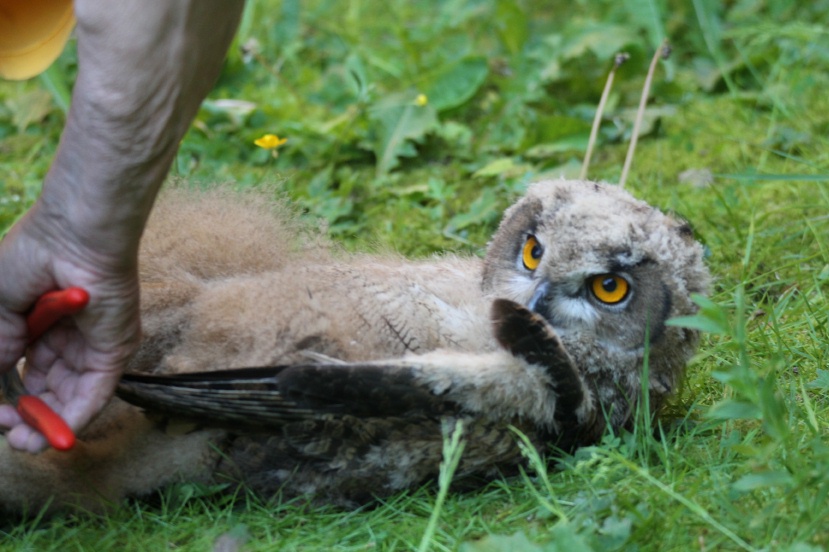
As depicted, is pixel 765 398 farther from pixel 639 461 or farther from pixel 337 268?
Result: pixel 337 268

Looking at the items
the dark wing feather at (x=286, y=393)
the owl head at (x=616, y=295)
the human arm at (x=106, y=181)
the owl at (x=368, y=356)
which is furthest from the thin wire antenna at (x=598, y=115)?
the human arm at (x=106, y=181)

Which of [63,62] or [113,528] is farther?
[63,62]

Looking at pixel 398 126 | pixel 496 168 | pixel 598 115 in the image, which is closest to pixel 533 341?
pixel 598 115

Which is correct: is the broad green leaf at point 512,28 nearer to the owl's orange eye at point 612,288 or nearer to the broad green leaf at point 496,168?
the broad green leaf at point 496,168

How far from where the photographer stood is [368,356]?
2750 mm

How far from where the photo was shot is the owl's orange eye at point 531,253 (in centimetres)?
317

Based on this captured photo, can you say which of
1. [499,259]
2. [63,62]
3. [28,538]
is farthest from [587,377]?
[63,62]

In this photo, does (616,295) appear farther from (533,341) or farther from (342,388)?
(342,388)

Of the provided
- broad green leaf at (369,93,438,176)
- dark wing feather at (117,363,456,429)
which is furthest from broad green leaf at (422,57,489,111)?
dark wing feather at (117,363,456,429)

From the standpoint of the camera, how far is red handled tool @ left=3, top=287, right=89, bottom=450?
2.40m

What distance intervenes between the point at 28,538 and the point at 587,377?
177cm

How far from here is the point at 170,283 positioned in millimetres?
3002

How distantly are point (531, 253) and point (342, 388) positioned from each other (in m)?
1.02

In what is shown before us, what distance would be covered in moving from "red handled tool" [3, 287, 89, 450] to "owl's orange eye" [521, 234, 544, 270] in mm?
1472
